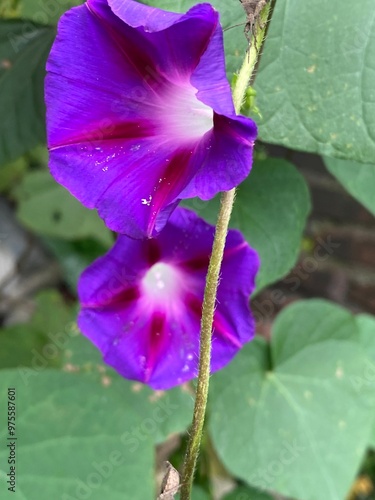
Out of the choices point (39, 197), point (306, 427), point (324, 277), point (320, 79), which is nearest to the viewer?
point (320, 79)

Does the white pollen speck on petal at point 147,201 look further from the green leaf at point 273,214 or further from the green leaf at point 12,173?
the green leaf at point 12,173

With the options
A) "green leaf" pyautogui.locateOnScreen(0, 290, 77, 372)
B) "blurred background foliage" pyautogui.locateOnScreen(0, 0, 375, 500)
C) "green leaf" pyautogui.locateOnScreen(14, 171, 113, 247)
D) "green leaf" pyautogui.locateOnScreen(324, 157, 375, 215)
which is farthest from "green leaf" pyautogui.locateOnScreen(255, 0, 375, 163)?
"green leaf" pyautogui.locateOnScreen(14, 171, 113, 247)

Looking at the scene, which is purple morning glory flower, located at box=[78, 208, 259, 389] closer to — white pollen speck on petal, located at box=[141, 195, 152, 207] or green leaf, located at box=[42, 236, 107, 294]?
white pollen speck on petal, located at box=[141, 195, 152, 207]

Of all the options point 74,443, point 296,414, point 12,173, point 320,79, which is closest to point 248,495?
point 296,414

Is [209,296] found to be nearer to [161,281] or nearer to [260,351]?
[161,281]

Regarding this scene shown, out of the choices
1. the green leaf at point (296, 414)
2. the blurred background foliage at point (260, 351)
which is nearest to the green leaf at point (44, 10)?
the blurred background foliage at point (260, 351)

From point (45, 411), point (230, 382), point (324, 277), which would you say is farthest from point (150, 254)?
point (324, 277)

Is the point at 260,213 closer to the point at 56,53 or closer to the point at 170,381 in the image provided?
the point at 170,381
